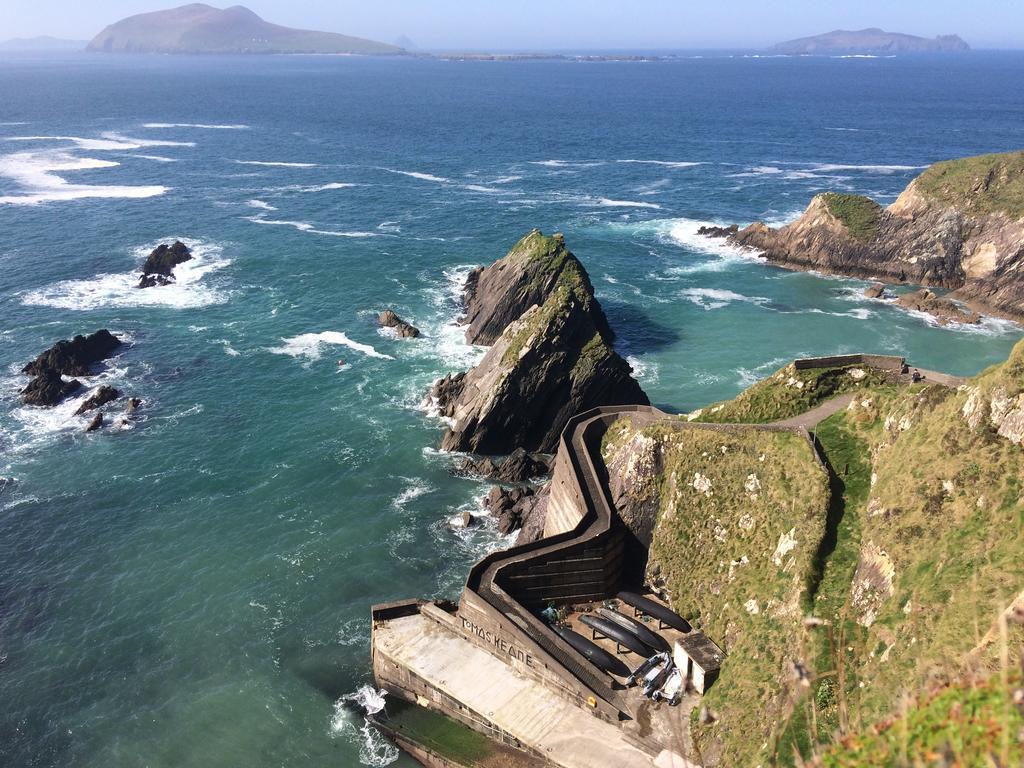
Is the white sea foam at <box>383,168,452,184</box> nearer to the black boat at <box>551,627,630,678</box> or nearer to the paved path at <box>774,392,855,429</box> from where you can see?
the paved path at <box>774,392,855,429</box>

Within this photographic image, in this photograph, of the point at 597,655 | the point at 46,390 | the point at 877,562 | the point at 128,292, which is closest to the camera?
the point at 877,562

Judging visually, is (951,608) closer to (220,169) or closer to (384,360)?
(384,360)

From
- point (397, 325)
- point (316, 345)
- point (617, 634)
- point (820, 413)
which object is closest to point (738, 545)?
point (617, 634)

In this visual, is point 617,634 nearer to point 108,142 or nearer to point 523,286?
point 523,286

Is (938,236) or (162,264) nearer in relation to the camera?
(938,236)

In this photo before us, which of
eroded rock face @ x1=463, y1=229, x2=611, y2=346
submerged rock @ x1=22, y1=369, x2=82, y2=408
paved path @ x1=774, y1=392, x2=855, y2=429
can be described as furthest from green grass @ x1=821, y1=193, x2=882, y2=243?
submerged rock @ x1=22, y1=369, x2=82, y2=408

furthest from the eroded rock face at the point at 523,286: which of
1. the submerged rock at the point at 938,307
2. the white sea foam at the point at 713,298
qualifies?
the submerged rock at the point at 938,307
